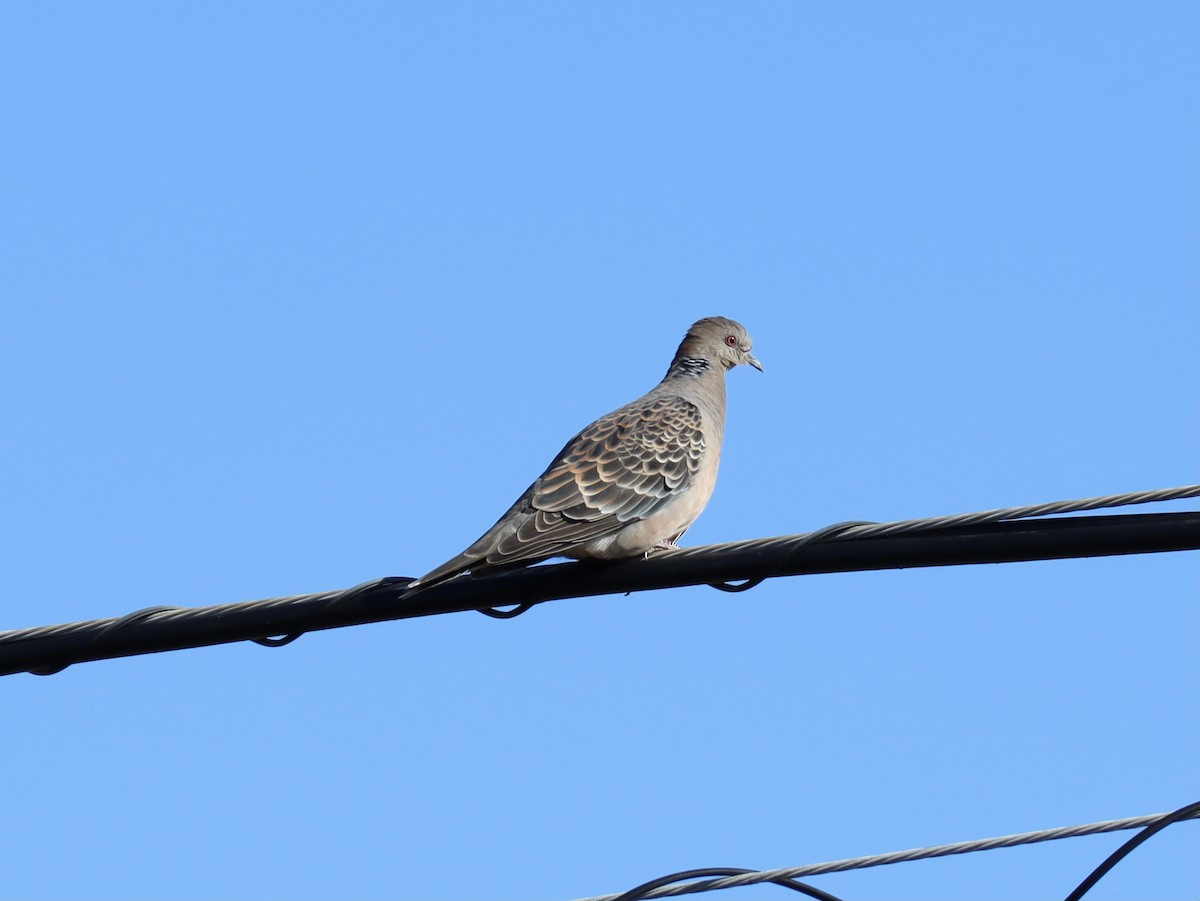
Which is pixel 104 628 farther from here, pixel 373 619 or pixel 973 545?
pixel 973 545

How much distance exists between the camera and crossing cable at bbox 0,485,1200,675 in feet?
17.9

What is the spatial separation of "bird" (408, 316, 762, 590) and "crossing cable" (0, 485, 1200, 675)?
0.57 meters

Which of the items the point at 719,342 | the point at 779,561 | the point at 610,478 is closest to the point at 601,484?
the point at 610,478

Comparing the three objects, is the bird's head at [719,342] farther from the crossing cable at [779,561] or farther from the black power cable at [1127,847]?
the black power cable at [1127,847]

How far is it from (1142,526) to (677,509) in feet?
9.52

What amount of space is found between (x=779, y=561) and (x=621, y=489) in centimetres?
208

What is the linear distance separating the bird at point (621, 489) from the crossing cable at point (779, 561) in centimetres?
57

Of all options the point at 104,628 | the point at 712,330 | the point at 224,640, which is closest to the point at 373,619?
the point at 224,640

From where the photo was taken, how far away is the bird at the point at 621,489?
700 centimetres

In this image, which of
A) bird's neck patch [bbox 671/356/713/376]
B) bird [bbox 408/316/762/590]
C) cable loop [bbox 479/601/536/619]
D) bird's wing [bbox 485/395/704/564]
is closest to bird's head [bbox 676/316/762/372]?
bird's neck patch [bbox 671/356/713/376]

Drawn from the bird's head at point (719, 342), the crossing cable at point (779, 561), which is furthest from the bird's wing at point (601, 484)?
the bird's head at point (719, 342)

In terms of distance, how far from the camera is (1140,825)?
4973 mm

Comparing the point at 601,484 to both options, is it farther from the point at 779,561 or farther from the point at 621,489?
the point at 779,561

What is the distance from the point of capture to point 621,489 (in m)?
7.67
